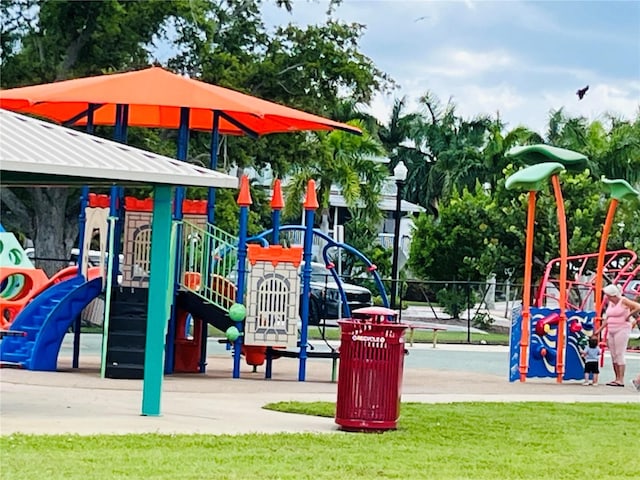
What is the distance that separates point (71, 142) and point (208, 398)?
12.9ft

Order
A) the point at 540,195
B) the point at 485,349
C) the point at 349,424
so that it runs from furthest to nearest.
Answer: the point at 540,195, the point at 485,349, the point at 349,424

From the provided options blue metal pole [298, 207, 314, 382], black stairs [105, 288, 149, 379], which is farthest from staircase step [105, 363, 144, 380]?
blue metal pole [298, 207, 314, 382]

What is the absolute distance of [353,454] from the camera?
984 centimetres

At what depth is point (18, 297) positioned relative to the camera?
21766 millimetres

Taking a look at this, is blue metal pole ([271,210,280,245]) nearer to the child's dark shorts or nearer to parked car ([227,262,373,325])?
the child's dark shorts

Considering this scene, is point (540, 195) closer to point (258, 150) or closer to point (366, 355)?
point (258, 150)

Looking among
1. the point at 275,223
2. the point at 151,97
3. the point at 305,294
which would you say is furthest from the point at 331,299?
the point at 151,97

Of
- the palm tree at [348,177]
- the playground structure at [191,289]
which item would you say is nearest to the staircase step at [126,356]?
the playground structure at [191,289]

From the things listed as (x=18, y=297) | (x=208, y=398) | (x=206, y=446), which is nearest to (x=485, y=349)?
(x=18, y=297)

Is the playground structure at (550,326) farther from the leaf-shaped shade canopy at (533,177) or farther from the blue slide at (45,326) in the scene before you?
the blue slide at (45,326)

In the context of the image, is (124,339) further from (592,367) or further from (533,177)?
(592,367)

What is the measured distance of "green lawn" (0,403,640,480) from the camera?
8672 mm

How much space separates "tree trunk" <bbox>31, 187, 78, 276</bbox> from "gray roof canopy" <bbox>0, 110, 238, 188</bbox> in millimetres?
19196

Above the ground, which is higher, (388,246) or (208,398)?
(388,246)
